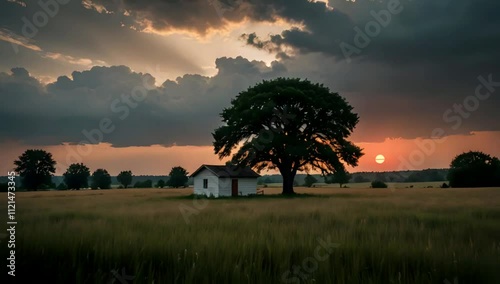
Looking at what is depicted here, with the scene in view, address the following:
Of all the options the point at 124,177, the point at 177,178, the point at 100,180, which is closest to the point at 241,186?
the point at 177,178

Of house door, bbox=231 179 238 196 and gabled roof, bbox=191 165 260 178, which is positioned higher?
gabled roof, bbox=191 165 260 178

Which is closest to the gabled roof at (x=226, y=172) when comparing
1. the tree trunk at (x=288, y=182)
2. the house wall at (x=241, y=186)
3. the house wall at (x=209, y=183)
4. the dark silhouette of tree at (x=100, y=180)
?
the house wall at (x=209, y=183)

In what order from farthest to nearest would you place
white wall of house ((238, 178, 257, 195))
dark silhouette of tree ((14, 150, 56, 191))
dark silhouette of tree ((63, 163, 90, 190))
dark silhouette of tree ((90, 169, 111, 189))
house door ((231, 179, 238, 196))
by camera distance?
dark silhouette of tree ((90, 169, 111, 189))
dark silhouette of tree ((63, 163, 90, 190))
dark silhouette of tree ((14, 150, 56, 191))
white wall of house ((238, 178, 257, 195))
house door ((231, 179, 238, 196))

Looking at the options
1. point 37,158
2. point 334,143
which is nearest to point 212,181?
point 334,143

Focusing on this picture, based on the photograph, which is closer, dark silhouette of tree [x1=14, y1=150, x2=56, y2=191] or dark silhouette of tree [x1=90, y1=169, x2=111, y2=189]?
dark silhouette of tree [x1=14, y1=150, x2=56, y2=191]

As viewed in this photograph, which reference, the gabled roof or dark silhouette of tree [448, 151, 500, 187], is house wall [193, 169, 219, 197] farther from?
dark silhouette of tree [448, 151, 500, 187]

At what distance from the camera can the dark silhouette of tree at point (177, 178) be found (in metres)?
134

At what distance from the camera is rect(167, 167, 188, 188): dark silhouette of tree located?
439 ft

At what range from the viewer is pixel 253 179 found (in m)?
52.3

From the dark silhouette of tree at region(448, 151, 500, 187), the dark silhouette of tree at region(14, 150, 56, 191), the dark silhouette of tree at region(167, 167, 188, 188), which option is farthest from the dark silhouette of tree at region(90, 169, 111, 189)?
the dark silhouette of tree at region(448, 151, 500, 187)

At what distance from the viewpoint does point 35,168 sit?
95438 mm

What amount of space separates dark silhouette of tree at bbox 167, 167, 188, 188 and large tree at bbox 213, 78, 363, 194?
299 ft

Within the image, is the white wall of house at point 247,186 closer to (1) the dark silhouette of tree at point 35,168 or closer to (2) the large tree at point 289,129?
(2) the large tree at point 289,129

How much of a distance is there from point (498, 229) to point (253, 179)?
43166 millimetres
